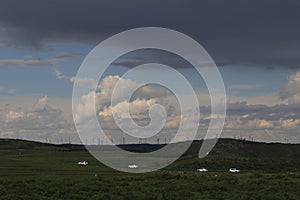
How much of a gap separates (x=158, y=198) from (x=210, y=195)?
10208 millimetres

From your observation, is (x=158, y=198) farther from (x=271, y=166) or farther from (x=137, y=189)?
(x=271, y=166)

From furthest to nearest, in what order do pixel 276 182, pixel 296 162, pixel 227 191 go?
pixel 296 162, pixel 276 182, pixel 227 191

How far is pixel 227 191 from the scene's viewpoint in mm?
88125

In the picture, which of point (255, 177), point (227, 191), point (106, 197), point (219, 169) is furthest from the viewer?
point (219, 169)

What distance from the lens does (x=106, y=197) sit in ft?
253

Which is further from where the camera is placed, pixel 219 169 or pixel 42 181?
pixel 219 169

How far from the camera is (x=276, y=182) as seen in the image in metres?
99.8

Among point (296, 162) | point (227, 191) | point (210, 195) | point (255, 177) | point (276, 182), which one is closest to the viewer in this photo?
point (210, 195)

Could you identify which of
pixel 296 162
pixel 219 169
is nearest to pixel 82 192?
pixel 219 169

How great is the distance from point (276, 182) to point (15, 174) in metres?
55.5

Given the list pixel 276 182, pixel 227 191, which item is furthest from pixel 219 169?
pixel 227 191

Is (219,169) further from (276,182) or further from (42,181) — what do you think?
(42,181)

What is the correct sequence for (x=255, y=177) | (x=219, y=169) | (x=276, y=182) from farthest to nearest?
(x=219, y=169), (x=255, y=177), (x=276, y=182)

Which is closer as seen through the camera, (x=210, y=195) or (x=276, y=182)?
(x=210, y=195)
